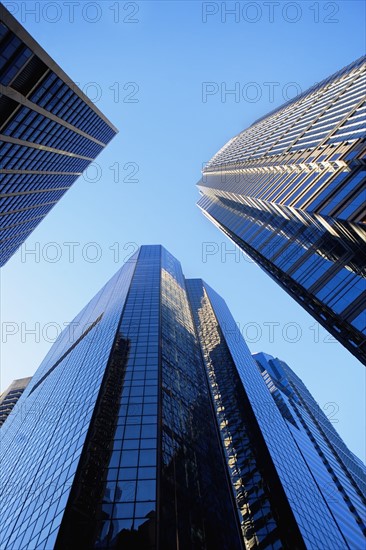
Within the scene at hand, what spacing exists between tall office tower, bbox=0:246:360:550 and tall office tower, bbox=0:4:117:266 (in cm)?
3212

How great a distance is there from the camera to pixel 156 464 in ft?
103

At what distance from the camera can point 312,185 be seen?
35.6m

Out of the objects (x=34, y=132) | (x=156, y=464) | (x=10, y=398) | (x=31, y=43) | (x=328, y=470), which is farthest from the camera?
(x=10, y=398)

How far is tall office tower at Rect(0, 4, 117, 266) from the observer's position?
42250 mm

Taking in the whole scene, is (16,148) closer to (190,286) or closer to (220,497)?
(220,497)

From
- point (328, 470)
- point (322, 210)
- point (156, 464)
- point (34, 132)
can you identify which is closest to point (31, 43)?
point (34, 132)

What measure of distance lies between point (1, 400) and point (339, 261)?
155 m

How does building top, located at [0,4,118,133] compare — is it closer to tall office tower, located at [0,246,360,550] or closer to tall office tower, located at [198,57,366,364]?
tall office tower, located at [198,57,366,364]

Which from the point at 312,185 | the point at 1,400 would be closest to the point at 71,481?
the point at 312,185

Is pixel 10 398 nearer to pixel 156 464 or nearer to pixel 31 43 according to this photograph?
pixel 156 464

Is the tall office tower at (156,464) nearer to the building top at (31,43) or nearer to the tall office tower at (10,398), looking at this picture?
the building top at (31,43)

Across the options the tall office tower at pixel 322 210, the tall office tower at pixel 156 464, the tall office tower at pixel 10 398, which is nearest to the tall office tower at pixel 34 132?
the tall office tower at pixel 156 464

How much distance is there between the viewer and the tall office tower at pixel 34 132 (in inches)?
1663

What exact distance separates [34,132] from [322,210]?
50075mm
